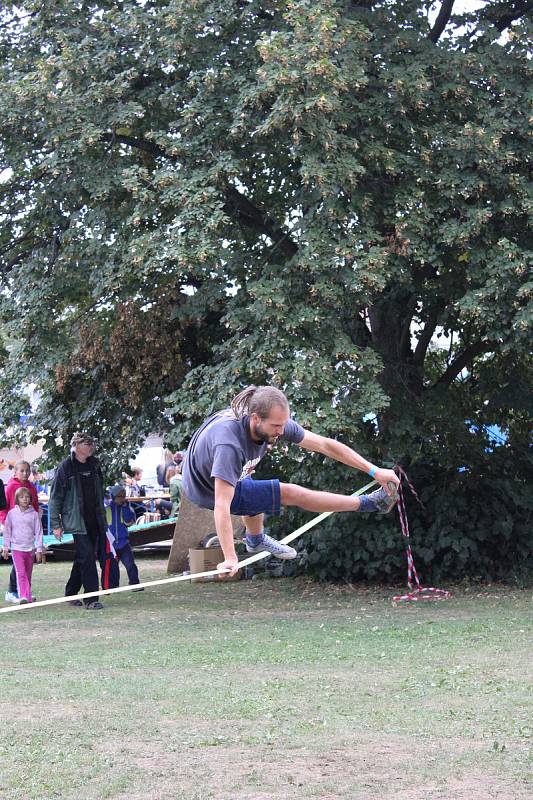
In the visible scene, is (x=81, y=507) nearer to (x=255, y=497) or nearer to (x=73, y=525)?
(x=73, y=525)

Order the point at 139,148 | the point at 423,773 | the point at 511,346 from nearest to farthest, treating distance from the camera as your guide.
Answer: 1. the point at 423,773
2. the point at 511,346
3. the point at 139,148

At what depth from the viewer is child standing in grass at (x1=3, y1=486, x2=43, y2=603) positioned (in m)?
15.4

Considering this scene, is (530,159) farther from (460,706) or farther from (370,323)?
(460,706)

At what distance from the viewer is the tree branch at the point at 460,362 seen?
1677 centimetres

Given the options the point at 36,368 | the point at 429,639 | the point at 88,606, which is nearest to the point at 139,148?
the point at 36,368

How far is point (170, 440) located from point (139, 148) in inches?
166

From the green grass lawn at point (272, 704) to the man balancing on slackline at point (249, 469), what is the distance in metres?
1.20

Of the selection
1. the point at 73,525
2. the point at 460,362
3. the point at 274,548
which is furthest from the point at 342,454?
the point at 460,362

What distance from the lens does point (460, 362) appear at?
17.2 metres

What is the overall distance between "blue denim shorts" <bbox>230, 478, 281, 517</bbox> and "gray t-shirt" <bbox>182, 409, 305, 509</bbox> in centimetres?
23

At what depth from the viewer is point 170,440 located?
14891 mm

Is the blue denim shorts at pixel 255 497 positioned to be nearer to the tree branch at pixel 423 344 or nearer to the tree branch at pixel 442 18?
the tree branch at pixel 423 344

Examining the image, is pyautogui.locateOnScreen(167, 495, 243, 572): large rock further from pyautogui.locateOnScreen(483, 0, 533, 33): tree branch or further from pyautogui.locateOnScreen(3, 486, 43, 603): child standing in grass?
pyautogui.locateOnScreen(483, 0, 533, 33): tree branch

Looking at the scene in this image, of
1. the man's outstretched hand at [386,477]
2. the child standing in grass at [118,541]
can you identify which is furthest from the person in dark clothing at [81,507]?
the man's outstretched hand at [386,477]
